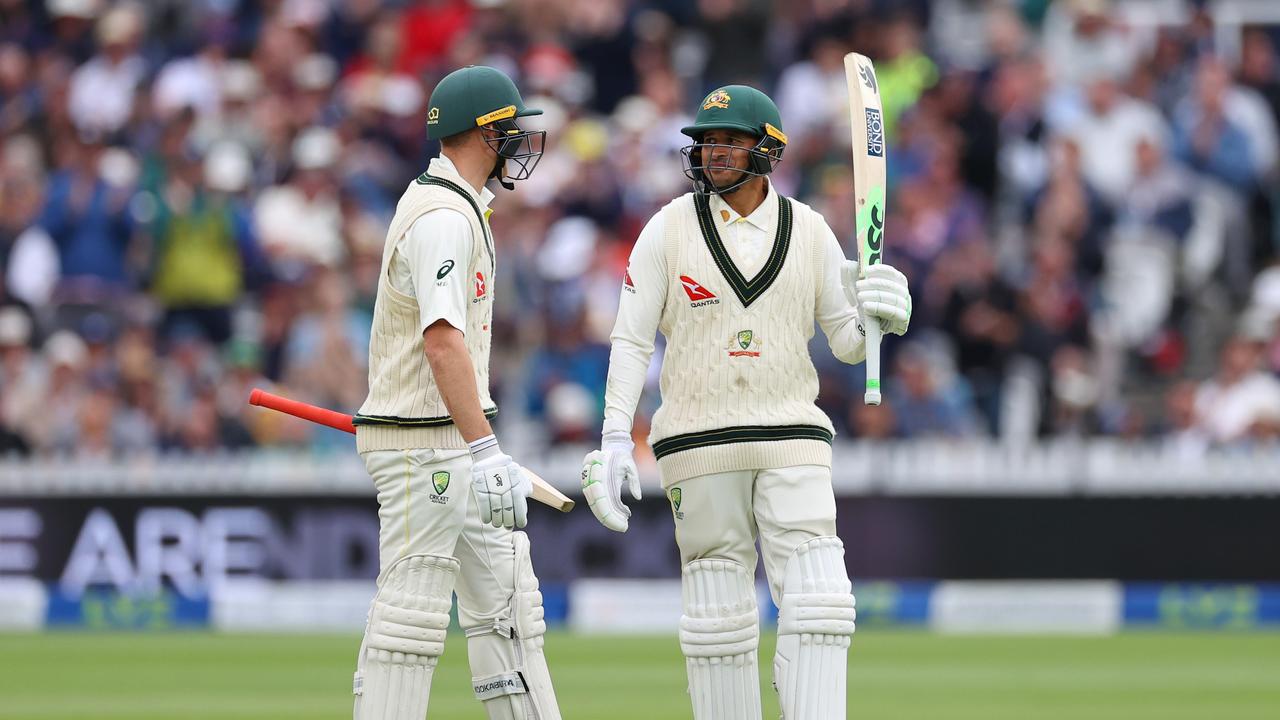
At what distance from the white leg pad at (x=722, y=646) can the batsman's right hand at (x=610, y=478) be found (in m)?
0.28

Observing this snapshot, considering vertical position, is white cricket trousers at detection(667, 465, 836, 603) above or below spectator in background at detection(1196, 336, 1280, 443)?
below

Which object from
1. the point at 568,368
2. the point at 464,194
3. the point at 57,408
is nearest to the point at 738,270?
the point at 464,194

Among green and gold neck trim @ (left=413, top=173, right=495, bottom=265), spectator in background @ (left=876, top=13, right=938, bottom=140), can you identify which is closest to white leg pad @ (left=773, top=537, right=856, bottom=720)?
green and gold neck trim @ (left=413, top=173, right=495, bottom=265)

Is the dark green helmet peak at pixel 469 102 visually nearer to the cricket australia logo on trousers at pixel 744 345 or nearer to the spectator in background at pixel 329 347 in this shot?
the cricket australia logo on trousers at pixel 744 345

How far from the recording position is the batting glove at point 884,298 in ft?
17.6

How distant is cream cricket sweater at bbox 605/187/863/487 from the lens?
17.8 ft

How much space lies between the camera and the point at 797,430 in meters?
5.44

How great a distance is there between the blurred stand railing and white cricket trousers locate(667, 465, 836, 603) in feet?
17.2

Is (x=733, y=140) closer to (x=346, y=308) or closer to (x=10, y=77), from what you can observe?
(x=346, y=308)

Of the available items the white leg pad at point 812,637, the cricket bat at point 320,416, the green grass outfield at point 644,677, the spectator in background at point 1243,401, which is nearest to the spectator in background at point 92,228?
the green grass outfield at point 644,677

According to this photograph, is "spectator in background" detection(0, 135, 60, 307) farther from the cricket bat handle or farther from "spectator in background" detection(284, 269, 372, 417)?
the cricket bat handle

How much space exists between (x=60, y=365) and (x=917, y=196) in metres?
4.79

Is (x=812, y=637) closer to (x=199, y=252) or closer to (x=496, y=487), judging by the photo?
(x=496, y=487)

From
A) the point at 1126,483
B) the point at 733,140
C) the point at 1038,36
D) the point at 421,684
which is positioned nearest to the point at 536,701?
the point at 421,684
